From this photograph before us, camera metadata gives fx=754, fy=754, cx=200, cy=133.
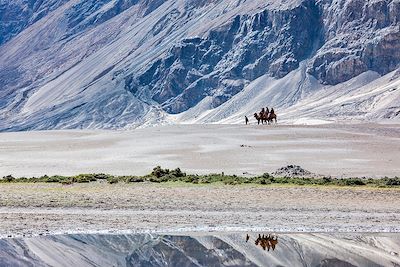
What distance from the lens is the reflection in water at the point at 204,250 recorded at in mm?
12336

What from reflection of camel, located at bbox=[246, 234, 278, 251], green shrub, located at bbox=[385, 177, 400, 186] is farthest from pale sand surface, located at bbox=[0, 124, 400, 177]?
reflection of camel, located at bbox=[246, 234, 278, 251]

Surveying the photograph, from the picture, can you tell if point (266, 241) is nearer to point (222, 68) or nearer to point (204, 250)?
point (204, 250)

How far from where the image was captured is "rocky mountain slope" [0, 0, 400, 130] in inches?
4476

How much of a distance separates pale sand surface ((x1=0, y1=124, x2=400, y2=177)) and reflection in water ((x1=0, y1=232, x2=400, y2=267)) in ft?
41.1

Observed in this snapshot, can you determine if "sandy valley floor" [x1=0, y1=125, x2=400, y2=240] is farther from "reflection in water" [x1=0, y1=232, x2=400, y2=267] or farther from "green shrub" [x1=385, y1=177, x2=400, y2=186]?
"green shrub" [x1=385, y1=177, x2=400, y2=186]

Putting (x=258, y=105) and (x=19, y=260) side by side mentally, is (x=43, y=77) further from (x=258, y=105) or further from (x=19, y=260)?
(x=19, y=260)

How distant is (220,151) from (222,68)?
100m

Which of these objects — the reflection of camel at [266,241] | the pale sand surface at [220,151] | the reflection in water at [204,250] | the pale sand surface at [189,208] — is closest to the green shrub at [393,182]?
the pale sand surface at [189,208]

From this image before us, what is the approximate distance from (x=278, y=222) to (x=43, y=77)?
510 ft

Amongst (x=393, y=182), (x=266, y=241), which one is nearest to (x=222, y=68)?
(x=393, y=182)

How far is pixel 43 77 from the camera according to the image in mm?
167125

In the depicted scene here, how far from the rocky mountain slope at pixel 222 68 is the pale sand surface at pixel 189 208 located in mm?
69877

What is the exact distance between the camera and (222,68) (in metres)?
135

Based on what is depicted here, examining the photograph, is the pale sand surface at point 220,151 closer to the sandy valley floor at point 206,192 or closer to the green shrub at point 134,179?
the sandy valley floor at point 206,192
